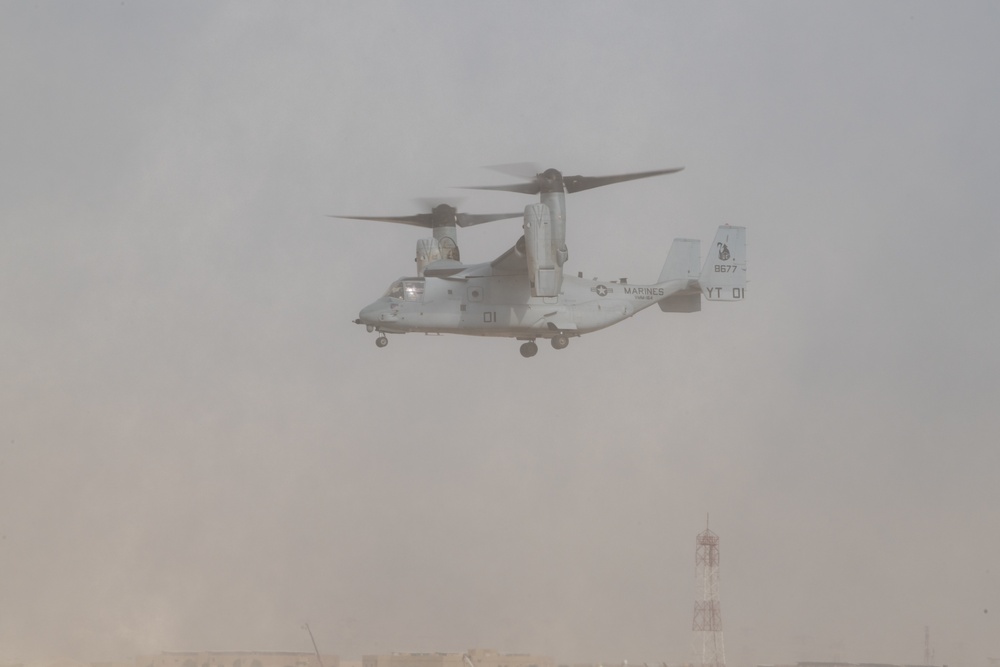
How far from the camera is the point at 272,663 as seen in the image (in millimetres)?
52969

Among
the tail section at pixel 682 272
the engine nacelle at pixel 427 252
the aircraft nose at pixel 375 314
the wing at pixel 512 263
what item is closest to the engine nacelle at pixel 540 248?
the wing at pixel 512 263

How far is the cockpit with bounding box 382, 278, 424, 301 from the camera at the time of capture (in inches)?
1662

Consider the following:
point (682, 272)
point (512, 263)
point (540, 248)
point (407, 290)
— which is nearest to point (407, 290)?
point (407, 290)

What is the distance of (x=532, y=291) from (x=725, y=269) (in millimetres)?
8996

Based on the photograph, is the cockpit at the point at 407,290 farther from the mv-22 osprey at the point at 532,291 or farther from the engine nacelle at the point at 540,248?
the engine nacelle at the point at 540,248

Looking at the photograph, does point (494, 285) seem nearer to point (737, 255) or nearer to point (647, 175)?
point (647, 175)

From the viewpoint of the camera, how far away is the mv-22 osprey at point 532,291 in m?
40.2

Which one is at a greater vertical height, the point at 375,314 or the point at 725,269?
the point at 725,269

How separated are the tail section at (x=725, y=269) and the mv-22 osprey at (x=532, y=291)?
0.38 feet

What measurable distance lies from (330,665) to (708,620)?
57.4 feet

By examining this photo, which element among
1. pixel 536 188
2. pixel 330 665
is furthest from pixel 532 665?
pixel 536 188

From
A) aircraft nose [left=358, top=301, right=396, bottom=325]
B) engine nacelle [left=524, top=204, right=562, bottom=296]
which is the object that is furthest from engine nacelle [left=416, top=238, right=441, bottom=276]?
engine nacelle [left=524, top=204, right=562, bottom=296]

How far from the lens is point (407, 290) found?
42281 mm

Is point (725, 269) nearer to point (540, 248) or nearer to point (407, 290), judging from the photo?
point (540, 248)
